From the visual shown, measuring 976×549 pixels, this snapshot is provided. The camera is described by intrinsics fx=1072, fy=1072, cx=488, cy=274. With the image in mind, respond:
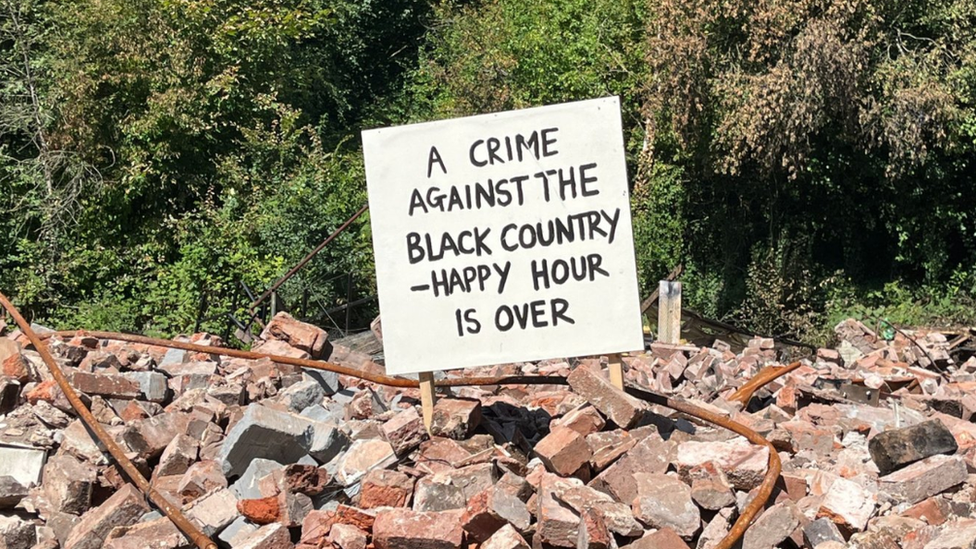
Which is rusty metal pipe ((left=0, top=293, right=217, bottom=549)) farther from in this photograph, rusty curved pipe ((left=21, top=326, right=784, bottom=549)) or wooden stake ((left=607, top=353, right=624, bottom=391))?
wooden stake ((left=607, top=353, right=624, bottom=391))

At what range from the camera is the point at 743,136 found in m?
13.5

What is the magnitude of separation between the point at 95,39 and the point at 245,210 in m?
3.26

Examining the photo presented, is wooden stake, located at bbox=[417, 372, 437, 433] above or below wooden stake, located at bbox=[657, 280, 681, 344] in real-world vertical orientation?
above

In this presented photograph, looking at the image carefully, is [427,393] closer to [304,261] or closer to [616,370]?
[616,370]

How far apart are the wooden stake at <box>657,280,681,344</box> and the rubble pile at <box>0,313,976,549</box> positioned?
4.02m

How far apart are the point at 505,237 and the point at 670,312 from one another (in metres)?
5.76

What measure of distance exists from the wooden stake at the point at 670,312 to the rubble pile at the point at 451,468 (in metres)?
4.02

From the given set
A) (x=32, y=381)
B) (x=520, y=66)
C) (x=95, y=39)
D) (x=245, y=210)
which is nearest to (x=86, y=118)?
(x=95, y=39)

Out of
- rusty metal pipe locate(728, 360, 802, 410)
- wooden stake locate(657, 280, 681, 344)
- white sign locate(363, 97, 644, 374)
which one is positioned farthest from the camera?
wooden stake locate(657, 280, 681, 344)

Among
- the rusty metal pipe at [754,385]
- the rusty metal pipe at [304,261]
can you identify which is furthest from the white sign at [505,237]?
the rusty metal pipe at [304,261]

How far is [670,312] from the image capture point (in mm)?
10328

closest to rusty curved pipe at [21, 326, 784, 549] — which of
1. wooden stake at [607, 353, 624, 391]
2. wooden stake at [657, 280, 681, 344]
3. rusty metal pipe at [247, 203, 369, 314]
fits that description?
wooden stake at [607, 353, 624, 391]

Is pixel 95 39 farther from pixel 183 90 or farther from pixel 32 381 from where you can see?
pixel 32 381

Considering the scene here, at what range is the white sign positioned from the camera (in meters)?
4.80
